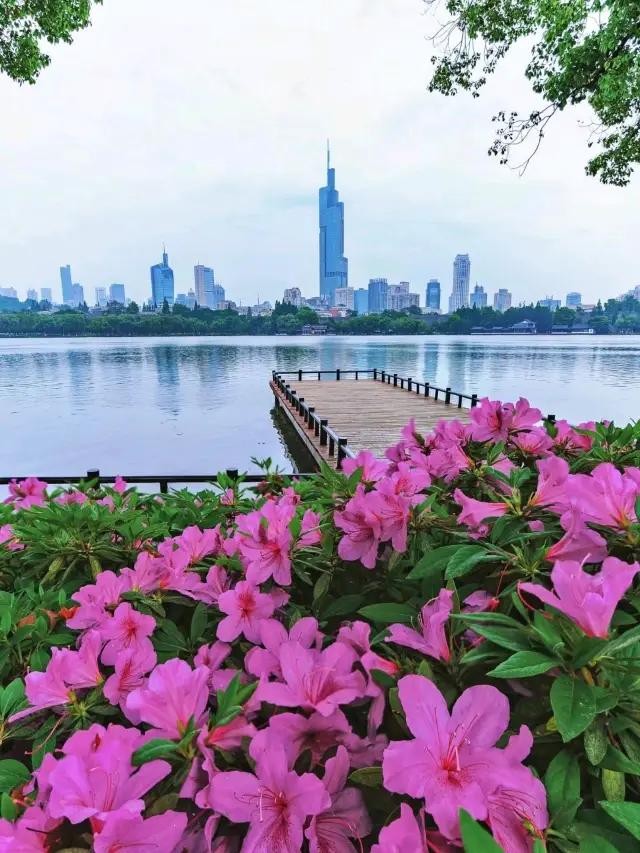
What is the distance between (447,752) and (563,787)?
0.12 meters

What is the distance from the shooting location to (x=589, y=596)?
59 cm

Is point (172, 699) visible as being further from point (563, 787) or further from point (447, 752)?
point (563, 787)

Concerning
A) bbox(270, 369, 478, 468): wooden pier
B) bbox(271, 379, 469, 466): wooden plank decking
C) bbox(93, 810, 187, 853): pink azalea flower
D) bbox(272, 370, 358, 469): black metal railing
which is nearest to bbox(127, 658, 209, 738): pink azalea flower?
bbox(93, 810, 187, 853): pink azalea flower

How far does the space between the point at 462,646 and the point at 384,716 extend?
5.7 inches

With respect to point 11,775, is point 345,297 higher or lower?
higher

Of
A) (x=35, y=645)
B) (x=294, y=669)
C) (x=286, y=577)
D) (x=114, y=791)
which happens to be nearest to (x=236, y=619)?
(x=286, y=577)

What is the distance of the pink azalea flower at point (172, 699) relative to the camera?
24.8 inches

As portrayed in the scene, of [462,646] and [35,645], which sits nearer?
[462,646]

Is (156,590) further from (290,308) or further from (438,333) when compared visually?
(438,333)

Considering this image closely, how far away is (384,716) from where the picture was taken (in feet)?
2.28

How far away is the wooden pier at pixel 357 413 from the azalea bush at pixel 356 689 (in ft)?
20.5

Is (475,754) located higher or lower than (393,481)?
lower

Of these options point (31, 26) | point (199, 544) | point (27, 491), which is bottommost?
point (27, 491)

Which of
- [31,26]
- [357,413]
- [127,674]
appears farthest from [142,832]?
[357,413]
